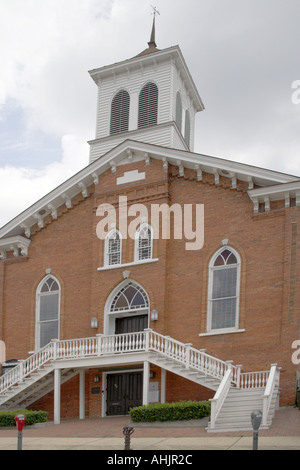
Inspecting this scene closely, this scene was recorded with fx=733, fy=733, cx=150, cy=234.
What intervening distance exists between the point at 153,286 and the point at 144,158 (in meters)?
5.50

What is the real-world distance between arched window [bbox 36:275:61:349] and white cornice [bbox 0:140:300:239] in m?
2.64

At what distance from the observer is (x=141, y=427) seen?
908 inches

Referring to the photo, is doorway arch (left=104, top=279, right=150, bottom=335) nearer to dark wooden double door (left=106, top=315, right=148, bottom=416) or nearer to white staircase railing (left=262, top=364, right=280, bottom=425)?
dark wooden double door (left=106, top=315, right=148, bottom=416)

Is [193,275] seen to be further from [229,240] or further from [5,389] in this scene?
[5,389]

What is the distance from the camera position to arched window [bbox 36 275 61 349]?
102 ft

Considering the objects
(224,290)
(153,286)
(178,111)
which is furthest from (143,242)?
(178,111)

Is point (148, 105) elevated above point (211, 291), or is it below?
above

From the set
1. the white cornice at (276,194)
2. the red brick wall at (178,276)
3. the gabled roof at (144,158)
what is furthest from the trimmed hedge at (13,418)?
the white cornice at (276,194)

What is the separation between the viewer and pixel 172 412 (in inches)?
898

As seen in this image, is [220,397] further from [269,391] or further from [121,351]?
[121,351]

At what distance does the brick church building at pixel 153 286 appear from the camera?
2591 centimetres

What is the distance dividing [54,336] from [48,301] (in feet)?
5.26
